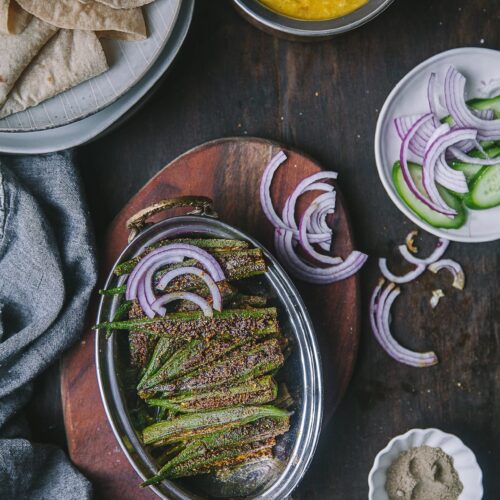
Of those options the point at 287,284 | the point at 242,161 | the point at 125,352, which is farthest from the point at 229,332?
the point at 242,161

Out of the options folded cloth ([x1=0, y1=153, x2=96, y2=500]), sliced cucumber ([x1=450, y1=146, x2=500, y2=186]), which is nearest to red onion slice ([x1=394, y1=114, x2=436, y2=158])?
sliced cucumber ([x1=450, y1=146, x2=500, y2=186])

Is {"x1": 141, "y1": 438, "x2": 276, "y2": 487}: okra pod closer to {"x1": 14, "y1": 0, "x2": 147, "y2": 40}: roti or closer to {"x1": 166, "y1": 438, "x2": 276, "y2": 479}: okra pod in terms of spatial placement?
{"x1": 166, "y1": 438, "x2": 276, "y2": 479}: okra pod

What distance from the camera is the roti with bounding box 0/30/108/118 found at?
2.00m

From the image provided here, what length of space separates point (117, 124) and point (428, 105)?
3.41ft

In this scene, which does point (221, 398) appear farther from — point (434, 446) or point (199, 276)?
point (434, 446)

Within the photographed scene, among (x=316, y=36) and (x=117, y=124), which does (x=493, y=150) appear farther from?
(x=117, y=124)

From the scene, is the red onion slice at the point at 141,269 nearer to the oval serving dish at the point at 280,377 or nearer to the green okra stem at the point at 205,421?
the oval serving dish at the point at 280,377

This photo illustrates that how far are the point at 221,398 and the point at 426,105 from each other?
1.18 meters

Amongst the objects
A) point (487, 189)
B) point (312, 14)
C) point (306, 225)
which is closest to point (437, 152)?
point (487, 189)

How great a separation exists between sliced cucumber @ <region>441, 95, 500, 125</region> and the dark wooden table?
0.24m

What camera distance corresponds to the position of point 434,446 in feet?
7.41

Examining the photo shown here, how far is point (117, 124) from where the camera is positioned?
2.29 meters

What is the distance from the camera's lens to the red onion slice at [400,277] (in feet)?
7.82

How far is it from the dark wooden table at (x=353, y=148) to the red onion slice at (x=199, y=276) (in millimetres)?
438
